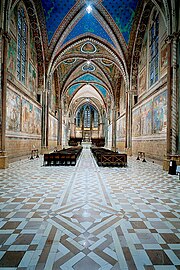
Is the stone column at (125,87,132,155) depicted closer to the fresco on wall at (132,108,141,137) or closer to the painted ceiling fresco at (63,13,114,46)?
the fresco on wall at (132,108,141,137)

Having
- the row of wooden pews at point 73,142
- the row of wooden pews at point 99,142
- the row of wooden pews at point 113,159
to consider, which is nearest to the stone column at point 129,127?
the row of wooden pews at point 113,159

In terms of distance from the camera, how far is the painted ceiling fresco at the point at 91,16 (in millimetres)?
14008

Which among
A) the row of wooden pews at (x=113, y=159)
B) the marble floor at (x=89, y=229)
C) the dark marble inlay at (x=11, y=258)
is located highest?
the row of wooden pews at (x=113, y=159)

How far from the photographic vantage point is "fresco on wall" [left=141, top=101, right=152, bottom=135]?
42.7 ft

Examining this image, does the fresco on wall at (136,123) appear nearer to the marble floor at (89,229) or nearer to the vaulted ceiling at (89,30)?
the vaulted ceiling at (89,30)

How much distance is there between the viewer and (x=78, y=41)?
17797 mm

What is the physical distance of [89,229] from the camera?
9.48 feet

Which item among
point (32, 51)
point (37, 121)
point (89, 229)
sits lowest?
point (89, 229)

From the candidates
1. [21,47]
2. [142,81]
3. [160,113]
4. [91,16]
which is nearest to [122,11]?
[91,16]

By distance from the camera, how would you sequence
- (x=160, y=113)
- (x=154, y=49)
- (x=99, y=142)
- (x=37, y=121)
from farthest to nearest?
(x=99, y=142) < (x=37, y=121) < (x=154, y=49) < (x=160, y=113)

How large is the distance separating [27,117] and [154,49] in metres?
10.3

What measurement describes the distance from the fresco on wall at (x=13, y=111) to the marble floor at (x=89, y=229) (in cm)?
627

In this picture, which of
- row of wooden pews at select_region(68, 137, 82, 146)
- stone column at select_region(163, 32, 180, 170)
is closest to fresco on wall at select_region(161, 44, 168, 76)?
stone column at select_region(163, 32, 180, 170)

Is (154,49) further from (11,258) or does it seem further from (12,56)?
(11,258)
